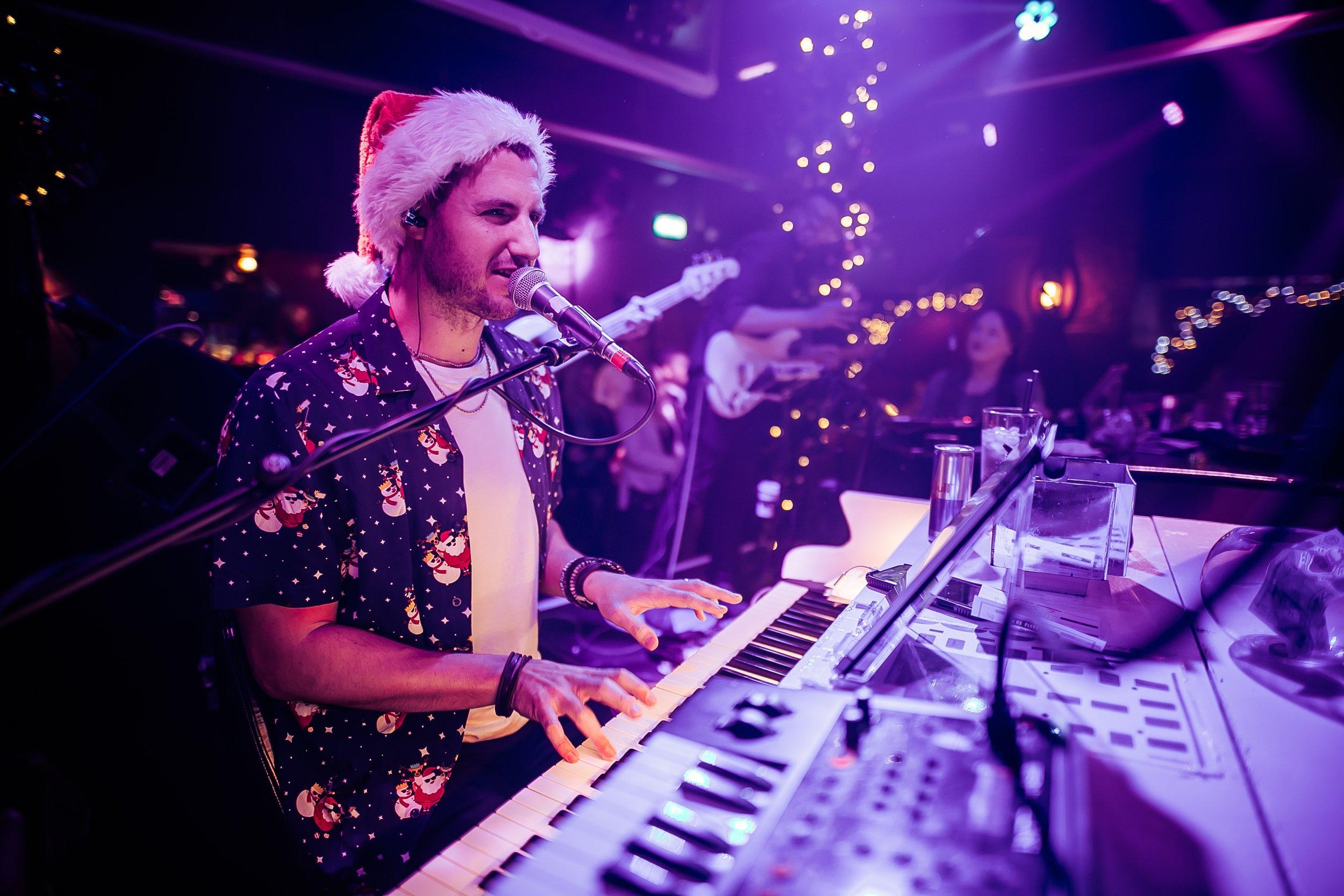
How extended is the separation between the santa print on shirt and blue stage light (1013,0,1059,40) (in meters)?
4.80

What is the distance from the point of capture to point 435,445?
4.96 feet

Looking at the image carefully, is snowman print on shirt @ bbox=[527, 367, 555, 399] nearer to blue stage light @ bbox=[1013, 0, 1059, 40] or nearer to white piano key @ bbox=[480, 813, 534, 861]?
white piano key @ bbox=[480, 813, 534, 861]

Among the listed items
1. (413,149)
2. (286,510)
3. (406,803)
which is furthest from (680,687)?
(413,149)

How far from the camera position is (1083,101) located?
16.6ft

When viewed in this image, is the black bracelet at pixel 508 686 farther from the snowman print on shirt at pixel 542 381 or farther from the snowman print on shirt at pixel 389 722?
the snowman print on shirt at pixel 542 381

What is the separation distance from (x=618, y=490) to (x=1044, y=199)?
469 centimetres

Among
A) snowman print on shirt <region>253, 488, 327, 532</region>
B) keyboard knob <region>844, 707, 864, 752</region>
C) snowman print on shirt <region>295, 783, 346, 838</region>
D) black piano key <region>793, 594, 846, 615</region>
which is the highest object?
snowman print on shirt <region>253, 488, 327, 532</region>

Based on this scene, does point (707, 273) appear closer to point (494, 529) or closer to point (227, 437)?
point (494, 529)

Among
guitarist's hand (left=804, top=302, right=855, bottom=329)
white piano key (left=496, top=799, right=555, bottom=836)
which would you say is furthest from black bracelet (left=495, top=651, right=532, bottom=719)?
guitarist's hand (left=804, top=302, right=855, bottom=329)

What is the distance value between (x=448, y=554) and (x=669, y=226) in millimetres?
4375

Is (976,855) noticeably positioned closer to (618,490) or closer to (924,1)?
(618,490)

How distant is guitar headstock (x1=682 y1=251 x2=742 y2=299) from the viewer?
16.3 feet

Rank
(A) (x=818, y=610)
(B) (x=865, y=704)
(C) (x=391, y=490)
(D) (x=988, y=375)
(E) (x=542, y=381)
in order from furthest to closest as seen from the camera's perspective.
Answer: (D) (x=988, y=375), (E) (x=542, y=381), (A) (x=818, y=610), (C) (x=391, y=490), (B) (x=865, y=704)

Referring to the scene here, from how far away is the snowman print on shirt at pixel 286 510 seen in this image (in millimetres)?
1251
